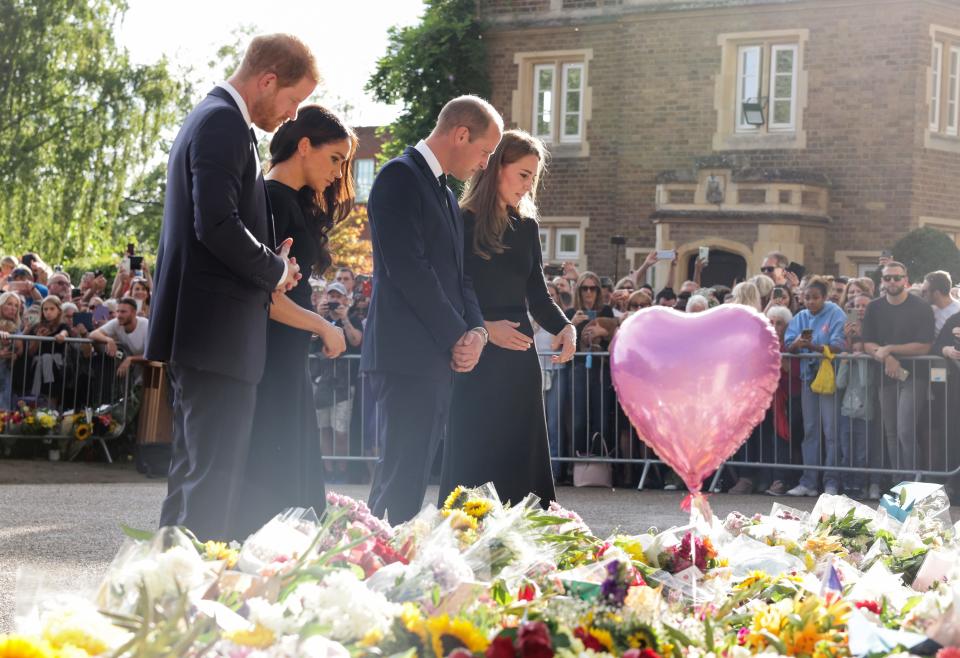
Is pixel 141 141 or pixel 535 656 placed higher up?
pixel 141 141

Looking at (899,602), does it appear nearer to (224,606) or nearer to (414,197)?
(224,606)

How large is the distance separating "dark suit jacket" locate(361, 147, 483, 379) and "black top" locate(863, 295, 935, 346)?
6.87m

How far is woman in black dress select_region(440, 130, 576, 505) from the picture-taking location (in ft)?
19.2

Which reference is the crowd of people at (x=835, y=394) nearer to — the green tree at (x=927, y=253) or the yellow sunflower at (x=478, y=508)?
the yellow sunflower at (x=478, y=508)

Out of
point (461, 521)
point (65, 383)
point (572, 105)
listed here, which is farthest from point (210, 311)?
point (572, 105)

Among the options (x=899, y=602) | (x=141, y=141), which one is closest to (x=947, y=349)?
(x=899, y=602)

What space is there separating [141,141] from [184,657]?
33.1 metres

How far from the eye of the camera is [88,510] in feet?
32.1

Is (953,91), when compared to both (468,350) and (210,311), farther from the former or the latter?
(210,311)

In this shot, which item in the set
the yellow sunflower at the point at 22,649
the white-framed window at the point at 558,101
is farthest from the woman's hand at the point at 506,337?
the white-framed window at the point at 558,101

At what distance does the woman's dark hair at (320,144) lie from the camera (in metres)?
5.04

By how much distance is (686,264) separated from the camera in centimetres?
2631

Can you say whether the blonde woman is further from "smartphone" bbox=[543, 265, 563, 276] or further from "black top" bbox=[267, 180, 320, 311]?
"black top" bbox=[267, 180, 320, 311]

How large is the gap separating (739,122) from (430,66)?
A: 6083 mm
